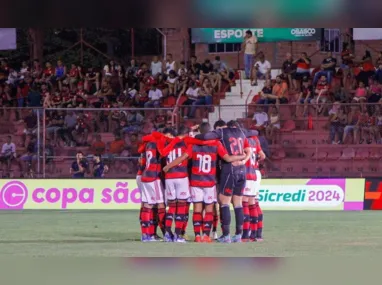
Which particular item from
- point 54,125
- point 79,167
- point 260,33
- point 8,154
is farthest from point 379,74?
point 260,33

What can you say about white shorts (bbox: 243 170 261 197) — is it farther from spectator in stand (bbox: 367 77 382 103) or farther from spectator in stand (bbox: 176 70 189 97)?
spectator in stand (bbox: 176 70 189 97)

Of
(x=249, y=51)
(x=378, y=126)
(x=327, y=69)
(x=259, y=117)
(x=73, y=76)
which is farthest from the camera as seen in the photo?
(x=73, y=76)

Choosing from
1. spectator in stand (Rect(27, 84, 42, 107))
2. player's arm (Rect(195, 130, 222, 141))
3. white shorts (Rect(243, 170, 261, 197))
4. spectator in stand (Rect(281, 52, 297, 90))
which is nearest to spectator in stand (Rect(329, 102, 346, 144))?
spectator in stand (Rect(281, 52, 297, 90))

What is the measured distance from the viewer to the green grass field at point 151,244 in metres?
10.7

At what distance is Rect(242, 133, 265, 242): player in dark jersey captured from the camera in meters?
13.0

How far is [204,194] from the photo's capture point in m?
12.8

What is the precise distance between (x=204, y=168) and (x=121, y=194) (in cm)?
1071

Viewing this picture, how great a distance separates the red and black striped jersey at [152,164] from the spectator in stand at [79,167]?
9.98m

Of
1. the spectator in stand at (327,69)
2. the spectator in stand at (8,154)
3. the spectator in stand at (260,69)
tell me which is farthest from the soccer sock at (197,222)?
the spectator in stand at (260,69)

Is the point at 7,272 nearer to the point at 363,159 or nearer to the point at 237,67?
the point at 363,159

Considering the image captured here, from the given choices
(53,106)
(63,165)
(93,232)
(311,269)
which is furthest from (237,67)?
(311,269)

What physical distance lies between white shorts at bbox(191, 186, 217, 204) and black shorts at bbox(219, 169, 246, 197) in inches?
7.2

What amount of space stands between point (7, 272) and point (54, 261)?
0.19 meters

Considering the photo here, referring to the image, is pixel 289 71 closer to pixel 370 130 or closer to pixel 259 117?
pixel 259 117
